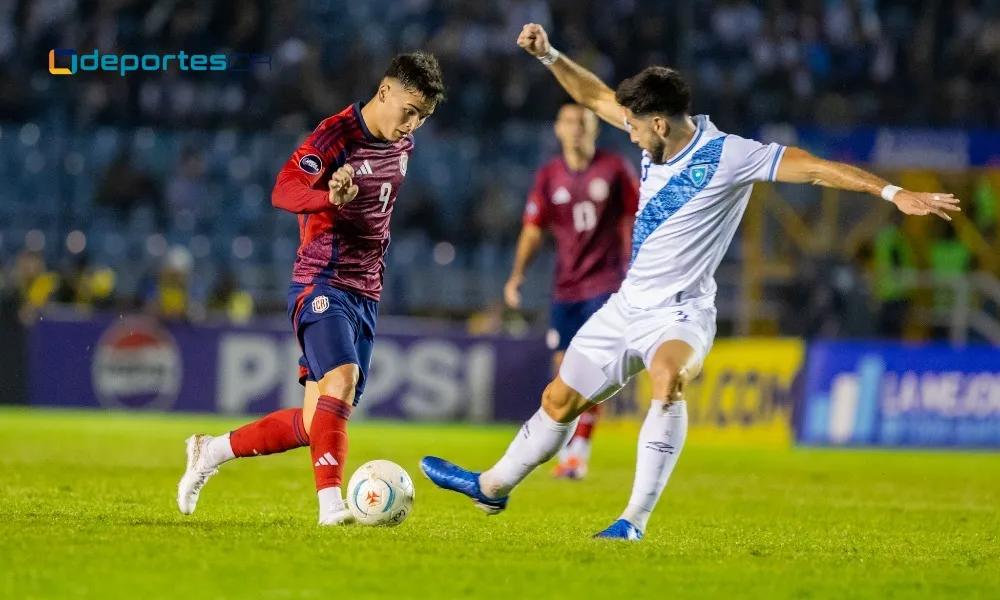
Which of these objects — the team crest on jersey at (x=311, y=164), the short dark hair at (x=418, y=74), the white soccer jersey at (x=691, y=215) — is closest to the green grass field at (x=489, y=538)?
the white soccer jersey at (x=691, y=215)

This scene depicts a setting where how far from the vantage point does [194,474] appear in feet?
23.9

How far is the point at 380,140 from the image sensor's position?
7.16 meters

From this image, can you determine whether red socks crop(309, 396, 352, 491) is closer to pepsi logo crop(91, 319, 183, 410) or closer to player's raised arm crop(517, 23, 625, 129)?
player's raised arm crop(517, 23, 625, 129)

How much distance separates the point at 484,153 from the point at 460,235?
5.02ft

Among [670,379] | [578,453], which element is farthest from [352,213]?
[578,453]

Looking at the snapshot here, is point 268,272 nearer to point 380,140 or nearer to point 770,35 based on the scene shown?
point 770,35

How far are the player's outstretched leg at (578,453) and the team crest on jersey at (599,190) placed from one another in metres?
1.65

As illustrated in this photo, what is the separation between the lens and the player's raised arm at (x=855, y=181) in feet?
20.5

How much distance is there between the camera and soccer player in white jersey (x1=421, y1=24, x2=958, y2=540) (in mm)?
6602

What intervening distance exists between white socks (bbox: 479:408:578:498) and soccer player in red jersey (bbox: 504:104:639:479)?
399 cm

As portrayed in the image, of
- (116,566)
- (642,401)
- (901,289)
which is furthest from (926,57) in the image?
(116,566)

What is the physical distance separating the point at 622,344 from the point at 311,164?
→ 5.52 ft

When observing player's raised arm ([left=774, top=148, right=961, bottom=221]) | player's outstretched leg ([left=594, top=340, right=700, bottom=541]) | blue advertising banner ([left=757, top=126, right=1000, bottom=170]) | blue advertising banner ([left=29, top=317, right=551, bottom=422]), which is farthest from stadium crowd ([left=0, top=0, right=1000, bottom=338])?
player's outstretched leg ([left=594, top=340, right=700, bottom=541])

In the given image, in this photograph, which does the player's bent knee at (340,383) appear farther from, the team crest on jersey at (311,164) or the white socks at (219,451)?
the team crest on jersey at (311,164)
